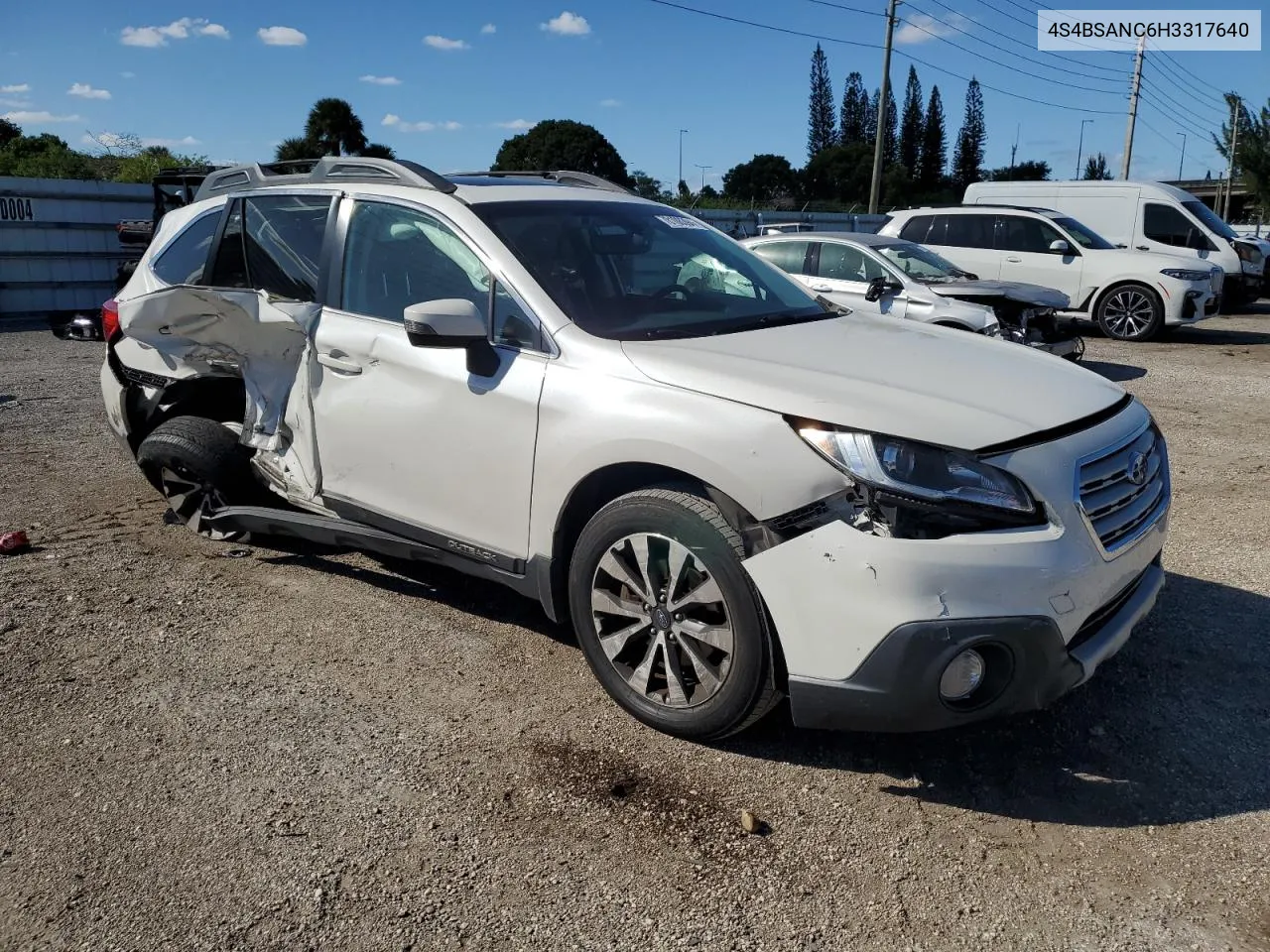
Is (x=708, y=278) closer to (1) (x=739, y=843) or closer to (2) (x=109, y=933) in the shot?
(1) (x=739, y=843)

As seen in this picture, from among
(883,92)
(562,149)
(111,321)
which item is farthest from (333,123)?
(111,321)

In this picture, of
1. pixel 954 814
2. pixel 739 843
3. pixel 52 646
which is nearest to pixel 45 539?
pixel 52 646

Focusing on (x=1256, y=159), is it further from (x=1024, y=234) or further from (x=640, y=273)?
(x=640, y=273)

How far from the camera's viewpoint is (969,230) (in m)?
14.6

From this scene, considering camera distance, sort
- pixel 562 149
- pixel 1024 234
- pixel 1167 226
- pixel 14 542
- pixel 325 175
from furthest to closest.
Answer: pixel 562 149, pixel 1167 226, pixel 1024 234, pixel 14 542, pixel 325 175

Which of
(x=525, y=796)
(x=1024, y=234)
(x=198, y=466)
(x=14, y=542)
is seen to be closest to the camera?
(x=525, y=796)

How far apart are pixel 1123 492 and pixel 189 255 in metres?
4.34

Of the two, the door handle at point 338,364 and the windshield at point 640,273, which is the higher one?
the windshield at point 640,273

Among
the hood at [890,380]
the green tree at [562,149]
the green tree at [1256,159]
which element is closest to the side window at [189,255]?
the hood at [890,380]

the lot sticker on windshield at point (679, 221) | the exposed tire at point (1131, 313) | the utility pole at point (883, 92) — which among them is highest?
the utility pole at point (883, 92)

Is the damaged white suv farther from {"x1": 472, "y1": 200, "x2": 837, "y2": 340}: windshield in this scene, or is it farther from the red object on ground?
the red object on ground

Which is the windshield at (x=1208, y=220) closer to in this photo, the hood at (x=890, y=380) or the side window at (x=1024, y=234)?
the side window at (x=1024, y=234)

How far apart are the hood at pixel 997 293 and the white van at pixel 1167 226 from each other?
614 cm

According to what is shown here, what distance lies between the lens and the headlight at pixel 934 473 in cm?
271
